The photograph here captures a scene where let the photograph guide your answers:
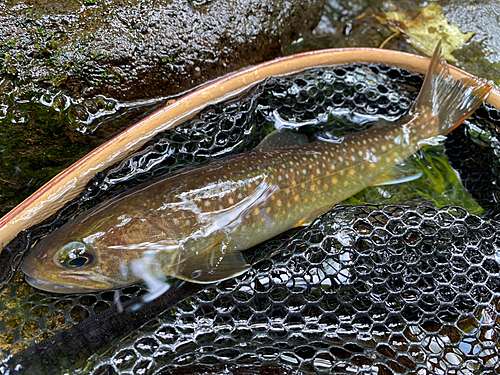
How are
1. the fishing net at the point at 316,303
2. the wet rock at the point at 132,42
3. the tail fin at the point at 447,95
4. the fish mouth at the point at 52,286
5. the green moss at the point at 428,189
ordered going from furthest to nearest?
the green moss at the point at 428,189 → the tail fin at the point at 447,95 → the wet rock at the point at 132,42 → the fish mouth at the point at 52,286 → the fishing net at the point at 316,303

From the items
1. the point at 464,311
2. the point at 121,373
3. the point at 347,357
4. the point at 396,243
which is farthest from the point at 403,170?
the point at 121,373

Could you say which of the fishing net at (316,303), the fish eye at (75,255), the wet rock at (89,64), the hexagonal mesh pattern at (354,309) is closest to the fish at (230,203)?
the fish eye at (75,255)

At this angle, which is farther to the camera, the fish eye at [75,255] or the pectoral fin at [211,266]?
the pectoral fin at [211,266]

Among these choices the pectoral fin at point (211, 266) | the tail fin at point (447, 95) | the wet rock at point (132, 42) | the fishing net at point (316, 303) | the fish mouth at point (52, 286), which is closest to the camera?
the fishing net at point (316, 303)

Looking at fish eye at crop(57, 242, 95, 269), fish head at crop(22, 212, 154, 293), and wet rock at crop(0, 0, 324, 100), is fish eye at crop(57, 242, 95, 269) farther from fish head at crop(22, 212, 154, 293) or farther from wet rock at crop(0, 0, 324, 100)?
wet rock at crop(0, 0, 324, 100)

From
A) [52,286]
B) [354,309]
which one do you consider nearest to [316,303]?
[354,309]

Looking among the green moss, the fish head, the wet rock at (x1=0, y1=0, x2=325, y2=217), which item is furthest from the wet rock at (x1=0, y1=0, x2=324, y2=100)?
the green moss

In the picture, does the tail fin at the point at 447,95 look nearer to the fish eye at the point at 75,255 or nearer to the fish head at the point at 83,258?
the fish head at the point at 83,258
